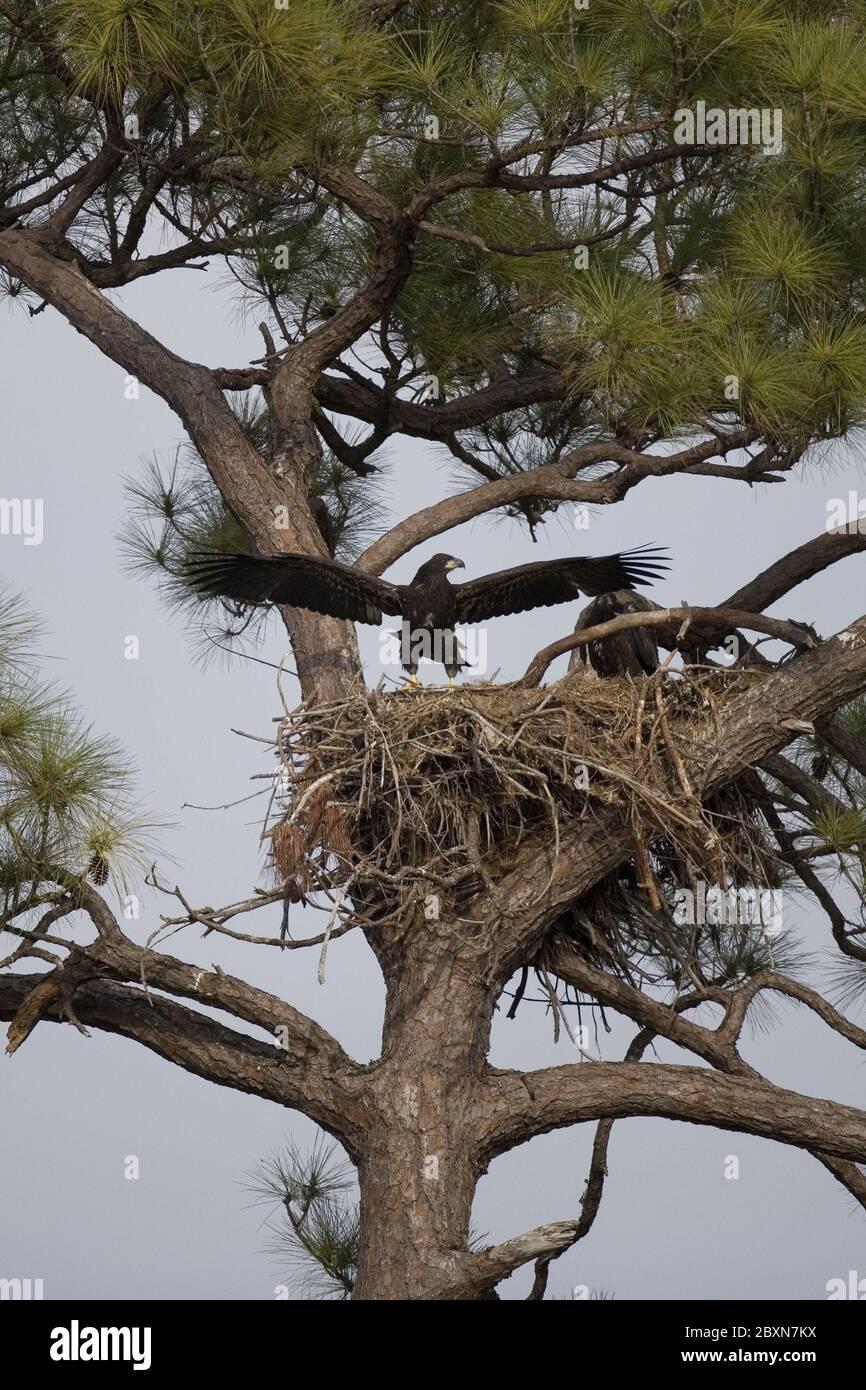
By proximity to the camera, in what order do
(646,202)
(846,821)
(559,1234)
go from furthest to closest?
1. (646,202)
2. (846,821)
3. (559,1234)

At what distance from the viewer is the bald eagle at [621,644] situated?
5961mm

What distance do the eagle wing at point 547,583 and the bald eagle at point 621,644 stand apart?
128mm

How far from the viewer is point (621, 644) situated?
596cm

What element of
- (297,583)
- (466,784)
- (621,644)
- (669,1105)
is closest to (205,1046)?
(466,784)

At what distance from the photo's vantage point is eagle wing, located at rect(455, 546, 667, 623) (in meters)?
5.68

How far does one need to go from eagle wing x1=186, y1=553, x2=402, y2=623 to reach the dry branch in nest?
1.54 feet

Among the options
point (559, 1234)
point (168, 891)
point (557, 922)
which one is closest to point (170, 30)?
point (168, 891)

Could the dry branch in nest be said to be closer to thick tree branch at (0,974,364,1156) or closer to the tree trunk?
the tree trunk

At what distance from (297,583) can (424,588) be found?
45cm

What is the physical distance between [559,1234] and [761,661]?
191 centimetres

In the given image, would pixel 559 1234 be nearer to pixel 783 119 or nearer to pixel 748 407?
pixel 748 407

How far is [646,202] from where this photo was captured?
6168 mm

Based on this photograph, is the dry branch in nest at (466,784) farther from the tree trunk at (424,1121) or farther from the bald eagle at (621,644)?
the bald eagle at (621,644)
